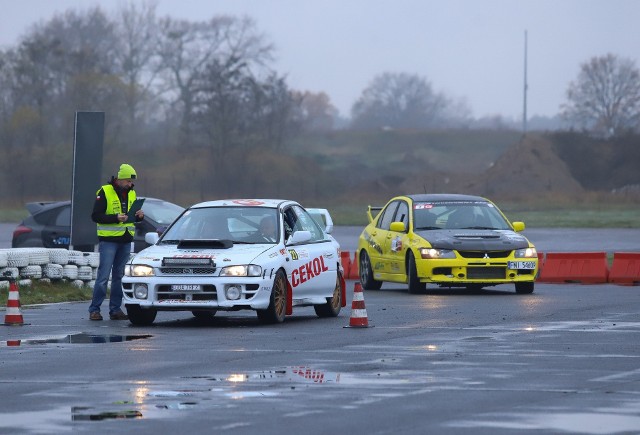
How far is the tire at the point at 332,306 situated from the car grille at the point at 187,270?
238 centimetres

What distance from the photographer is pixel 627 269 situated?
1075 inches

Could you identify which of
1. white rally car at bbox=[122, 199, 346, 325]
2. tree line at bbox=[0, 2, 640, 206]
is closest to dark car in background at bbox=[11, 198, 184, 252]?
white rally car at bbox=[122, 199, 346, 325]

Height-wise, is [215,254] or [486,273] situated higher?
[215,254]

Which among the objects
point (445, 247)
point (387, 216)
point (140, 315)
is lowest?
point (140, 315)

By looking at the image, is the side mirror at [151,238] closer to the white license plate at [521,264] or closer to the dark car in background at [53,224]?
the white license plate at [521,264]

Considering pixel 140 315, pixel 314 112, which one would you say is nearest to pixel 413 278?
pixel 140 315

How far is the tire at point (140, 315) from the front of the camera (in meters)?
17.7

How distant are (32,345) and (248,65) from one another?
7800 centimetres

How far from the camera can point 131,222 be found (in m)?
19.0

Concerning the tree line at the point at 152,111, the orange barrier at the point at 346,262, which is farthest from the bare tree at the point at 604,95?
the orange barrier at the point at 346,262

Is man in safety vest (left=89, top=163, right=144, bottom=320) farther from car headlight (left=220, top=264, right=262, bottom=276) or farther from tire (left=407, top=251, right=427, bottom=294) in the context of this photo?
tire (left=407, top=251, right=427, bottom=294)

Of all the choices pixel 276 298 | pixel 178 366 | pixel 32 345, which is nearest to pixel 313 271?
pixel 276 298

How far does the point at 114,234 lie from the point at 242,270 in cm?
240

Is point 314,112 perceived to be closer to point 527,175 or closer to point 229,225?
point 527,175
